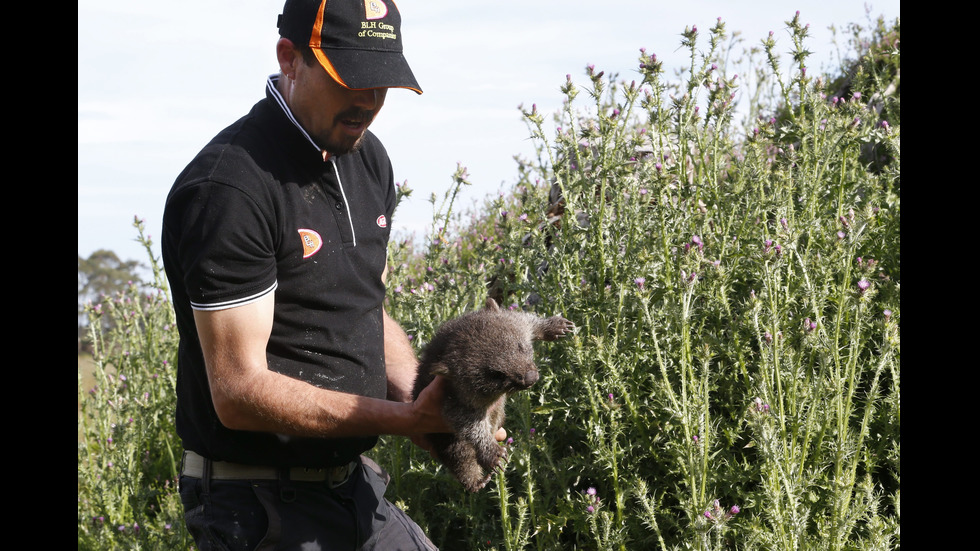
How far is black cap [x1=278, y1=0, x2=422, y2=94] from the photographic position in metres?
3.06

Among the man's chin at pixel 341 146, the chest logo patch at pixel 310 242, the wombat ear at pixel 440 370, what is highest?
the man's chin at pixel 341 146

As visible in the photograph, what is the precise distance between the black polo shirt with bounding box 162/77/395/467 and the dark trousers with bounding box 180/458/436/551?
0.12 metres

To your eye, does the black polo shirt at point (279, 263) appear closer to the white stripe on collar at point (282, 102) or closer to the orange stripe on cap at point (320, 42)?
the white stripe on collar at point (282, 102)

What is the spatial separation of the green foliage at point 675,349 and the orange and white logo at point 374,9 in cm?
143

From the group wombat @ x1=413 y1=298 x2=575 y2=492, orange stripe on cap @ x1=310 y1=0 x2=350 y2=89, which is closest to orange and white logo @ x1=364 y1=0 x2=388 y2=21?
orange stripe on cap @ x1=310 y1=0 x2=350 y2=89

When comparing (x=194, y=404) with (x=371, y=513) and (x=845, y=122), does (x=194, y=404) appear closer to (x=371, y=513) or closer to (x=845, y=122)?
(x=371, y=513)

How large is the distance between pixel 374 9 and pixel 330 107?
46 centimetres

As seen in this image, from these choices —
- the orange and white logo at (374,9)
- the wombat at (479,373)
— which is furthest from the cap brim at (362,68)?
the wombat at (479,373)

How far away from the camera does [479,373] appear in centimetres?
314

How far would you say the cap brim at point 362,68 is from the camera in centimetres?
303

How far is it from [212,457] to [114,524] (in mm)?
2783

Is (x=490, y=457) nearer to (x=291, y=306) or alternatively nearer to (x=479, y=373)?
(x=479, y=373)

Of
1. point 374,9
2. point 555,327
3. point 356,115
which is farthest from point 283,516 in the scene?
point 374,9
